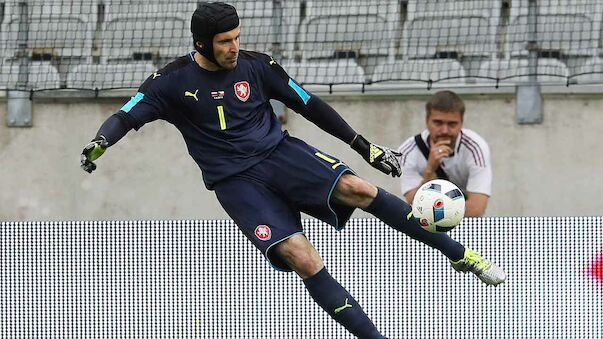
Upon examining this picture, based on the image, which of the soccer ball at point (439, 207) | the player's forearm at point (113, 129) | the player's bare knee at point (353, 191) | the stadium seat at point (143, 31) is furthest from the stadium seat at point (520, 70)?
the player's forearm at point (113, 129)

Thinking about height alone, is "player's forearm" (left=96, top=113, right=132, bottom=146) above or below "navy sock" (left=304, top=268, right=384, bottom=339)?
above

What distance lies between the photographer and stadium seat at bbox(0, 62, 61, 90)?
379 inches

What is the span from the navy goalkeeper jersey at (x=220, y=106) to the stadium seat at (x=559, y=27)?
3.83 m

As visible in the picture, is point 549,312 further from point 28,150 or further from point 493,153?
point 28,150

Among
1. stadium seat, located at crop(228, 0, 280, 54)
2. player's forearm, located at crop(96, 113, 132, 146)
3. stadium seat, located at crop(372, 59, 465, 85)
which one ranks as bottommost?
player's forearm, located at crop(96, 113, 132, 146)

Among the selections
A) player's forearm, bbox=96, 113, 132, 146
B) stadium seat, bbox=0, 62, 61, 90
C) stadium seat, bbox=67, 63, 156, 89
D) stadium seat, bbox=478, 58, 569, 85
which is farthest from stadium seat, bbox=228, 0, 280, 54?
player's forearm, bbox=96, 113, 132, 146

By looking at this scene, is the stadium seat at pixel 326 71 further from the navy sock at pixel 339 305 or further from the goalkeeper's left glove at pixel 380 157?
the navy sock at pixel 339 305

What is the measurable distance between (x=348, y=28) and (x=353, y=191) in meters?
3.84

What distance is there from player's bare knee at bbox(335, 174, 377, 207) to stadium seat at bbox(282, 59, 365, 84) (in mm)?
3462

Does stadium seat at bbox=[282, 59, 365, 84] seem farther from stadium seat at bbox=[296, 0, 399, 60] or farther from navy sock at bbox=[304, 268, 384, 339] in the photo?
navy sock at bbox=[304, 268, 384, 339]

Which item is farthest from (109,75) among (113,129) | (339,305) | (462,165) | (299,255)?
(339,305)

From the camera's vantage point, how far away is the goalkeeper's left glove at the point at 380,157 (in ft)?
20.2

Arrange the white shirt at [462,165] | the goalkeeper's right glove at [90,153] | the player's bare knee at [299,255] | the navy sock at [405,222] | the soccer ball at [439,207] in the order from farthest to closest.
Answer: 1. the white shirt at [462,165]
2. the navy sock at [405,222]
3. the player's bare knee at [299,255]
4. the soccer ball at [439,207]
5. the goalkeeper's right glove at [90,153]

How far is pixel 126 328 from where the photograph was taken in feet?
23.3
